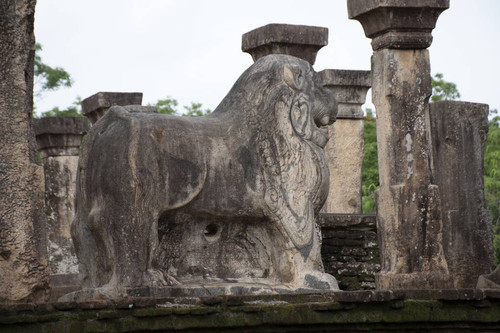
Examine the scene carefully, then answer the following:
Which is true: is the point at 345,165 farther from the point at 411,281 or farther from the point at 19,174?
the point at 19,174

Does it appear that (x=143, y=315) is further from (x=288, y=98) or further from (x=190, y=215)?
(x=288, y=98)

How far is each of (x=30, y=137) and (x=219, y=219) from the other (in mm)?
1679

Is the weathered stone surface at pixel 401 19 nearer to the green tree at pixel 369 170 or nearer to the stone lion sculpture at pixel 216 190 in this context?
the stone lion sculpture at pixel 216 190

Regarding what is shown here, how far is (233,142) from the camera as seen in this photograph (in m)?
7.18

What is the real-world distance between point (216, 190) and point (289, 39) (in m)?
3.74

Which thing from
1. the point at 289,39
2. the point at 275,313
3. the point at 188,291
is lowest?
the point at 275,313

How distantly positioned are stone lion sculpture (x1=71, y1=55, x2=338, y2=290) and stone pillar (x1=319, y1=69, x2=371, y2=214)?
6.83 m

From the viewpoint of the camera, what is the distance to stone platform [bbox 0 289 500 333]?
556 cm

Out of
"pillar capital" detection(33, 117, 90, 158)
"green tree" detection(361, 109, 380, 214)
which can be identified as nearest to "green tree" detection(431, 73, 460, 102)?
"green tree" detection(361, 109, 380, 214)

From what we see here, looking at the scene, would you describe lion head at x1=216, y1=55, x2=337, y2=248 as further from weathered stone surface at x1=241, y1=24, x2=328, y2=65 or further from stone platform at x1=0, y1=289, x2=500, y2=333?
weathered stone surface at x1=241, y1=24, x2=328, y2=65

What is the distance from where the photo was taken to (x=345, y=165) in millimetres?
14656

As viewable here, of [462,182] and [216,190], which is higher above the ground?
[462,182]

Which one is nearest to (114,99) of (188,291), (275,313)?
(188,291)

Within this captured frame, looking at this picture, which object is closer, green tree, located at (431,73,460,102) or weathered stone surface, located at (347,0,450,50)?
weathered stone surface, located at (347,0,450,50)
